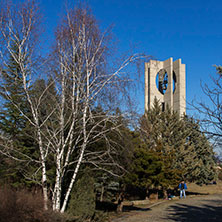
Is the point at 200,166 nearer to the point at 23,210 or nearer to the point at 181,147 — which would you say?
Result: the point at 181,147

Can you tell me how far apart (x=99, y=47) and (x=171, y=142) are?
15.9 m

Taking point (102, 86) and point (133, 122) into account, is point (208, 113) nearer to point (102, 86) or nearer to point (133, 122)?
point (133, 122)

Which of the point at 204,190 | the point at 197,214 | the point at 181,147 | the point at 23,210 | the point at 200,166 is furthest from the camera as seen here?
the point at 204,190

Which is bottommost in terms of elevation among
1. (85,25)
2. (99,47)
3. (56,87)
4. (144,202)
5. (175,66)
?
(144,202)

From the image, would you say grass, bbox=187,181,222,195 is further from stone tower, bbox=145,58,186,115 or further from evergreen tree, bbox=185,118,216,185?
stone tower, bbox=145,58,186,115

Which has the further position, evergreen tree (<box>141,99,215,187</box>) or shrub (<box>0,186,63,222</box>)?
evergreen tree (<box>141,99,215,187</box>)

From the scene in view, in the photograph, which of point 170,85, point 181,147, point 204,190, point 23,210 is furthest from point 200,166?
point 23,210

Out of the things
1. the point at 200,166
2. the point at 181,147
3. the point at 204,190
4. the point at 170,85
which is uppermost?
the point at 170,85

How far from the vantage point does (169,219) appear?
35.5 feet

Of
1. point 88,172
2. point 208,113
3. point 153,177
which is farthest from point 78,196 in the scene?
point 208,113

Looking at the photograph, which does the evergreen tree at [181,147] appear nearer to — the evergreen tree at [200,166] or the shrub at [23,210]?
the evergreen tree at [200,166]

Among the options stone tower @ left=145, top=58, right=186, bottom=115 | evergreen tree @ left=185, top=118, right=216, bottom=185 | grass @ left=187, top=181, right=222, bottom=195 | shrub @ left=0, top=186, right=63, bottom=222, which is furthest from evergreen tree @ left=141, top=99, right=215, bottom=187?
shrub @ left=0, top=186, right=63, bottom=222

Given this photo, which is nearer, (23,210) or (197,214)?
(23,210)

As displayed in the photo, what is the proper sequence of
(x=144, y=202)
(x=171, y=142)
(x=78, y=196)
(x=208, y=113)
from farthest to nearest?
(x=171, y=142)
(x=144, y=202)
(x=78, y=196)
(x=208, y=113)
